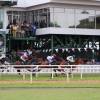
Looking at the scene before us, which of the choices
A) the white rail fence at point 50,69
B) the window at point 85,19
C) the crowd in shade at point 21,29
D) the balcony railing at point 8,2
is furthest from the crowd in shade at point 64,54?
the white rail fence at point 50,69

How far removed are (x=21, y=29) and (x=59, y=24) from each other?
9.99ft

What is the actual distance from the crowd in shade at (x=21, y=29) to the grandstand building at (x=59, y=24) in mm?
320

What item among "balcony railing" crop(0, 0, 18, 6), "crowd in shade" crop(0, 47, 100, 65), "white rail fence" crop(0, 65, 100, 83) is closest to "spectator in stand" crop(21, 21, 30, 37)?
"crowd in shade" crop(0, 47, 100, 65)

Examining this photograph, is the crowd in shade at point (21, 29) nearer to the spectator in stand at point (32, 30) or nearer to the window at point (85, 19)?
the spectator in stand at point (32, 30)

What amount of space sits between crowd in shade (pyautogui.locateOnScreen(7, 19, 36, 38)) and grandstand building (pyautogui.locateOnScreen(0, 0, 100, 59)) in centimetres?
32

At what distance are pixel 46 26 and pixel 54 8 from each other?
4.99ft

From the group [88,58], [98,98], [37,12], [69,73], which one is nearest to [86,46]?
[88,58]

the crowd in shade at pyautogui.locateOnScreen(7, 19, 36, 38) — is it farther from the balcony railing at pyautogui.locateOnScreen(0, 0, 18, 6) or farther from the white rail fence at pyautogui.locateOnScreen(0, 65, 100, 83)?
the white rail fence at pyautogui.locateOnScreen(0, 65, 100, 83)

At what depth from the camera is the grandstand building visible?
138 ft

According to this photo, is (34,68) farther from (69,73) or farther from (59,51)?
(59,51)

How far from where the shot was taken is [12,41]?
4300 cm

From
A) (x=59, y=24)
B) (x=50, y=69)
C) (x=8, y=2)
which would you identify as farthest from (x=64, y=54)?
(x=50, y=69)

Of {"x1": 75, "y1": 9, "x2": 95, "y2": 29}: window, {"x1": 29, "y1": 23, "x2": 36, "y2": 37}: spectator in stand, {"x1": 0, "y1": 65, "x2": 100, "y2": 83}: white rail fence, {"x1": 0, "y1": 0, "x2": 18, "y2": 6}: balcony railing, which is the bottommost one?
{"x1": 0, "y1": 65, "x2": 100, "y2": 83}: white rail fence

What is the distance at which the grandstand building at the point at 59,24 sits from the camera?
42031 mm
